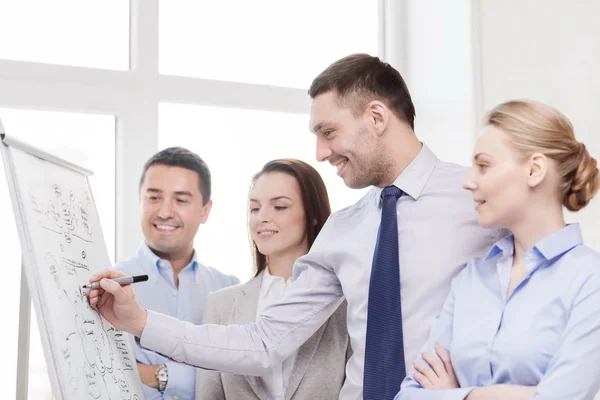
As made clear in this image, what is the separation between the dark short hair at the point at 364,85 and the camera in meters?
2.08

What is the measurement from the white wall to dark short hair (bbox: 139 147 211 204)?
1.40m

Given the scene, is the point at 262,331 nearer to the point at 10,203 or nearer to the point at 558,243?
the point at 558,243

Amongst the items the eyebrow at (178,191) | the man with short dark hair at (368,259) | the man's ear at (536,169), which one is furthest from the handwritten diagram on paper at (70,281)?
the man's ear at (536,169)

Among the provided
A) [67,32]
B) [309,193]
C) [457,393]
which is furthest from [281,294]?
[67,32]

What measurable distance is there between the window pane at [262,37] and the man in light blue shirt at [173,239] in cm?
88

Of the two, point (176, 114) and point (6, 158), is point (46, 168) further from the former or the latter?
point (176, 114)

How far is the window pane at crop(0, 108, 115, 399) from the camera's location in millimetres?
2982

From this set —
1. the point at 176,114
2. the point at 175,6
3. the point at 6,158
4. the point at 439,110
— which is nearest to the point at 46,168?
the point at 6,158

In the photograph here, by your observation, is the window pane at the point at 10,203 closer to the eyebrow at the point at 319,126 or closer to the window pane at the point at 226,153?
the window pane at the point at 226,153

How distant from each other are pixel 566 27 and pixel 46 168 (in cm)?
253

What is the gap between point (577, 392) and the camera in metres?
1.41

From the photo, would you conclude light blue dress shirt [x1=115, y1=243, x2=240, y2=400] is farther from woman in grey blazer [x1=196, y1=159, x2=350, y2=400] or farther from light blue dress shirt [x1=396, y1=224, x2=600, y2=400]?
light blue dress shirt [x1=396, y1=224, x2=600, y2=400]

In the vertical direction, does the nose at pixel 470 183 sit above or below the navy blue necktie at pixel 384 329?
above

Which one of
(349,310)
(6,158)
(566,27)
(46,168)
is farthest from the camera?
(566,27)
